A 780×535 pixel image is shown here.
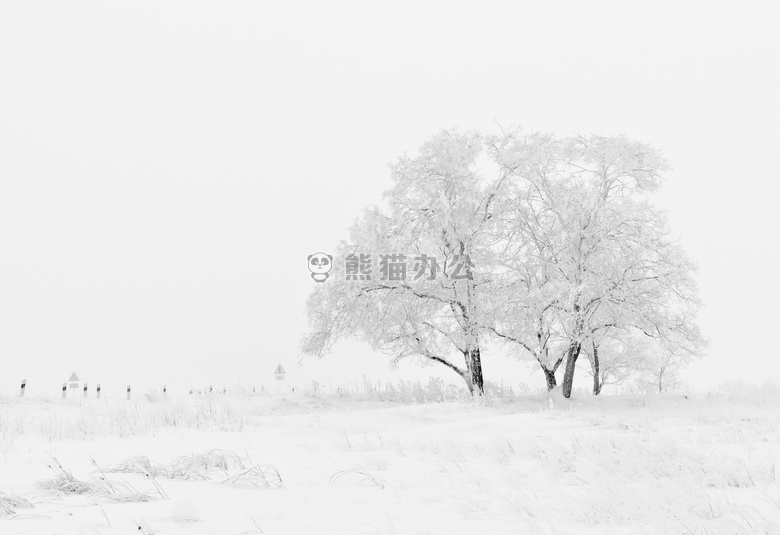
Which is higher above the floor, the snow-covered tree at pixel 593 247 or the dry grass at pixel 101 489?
the snow-covered tree at pixel 593 247

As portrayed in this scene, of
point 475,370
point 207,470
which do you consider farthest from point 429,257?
point 207,470

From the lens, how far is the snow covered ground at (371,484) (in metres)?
3.94

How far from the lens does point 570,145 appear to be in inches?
826

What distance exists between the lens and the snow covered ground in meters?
3.94

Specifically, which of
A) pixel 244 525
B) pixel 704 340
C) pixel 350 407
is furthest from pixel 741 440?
pixel 350 407

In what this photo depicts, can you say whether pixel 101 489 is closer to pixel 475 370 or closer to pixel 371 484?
pixel 371 484

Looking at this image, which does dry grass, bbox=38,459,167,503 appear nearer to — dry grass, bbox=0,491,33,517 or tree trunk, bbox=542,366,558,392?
dry grass, bbox=0,491,33,517

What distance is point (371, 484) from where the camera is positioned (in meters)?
5.59

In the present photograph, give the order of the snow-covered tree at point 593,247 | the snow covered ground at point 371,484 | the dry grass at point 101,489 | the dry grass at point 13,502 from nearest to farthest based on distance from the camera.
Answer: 1. the snow covered ground at point 371,484
2. the dry grass at point 13,502
3. the dry grass at point 101,489
4. the snow-covered tree at point 593,247

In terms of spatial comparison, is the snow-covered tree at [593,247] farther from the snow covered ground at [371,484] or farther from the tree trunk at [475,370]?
the snow covered ground at [371,484]

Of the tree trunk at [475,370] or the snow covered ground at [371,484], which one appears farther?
the tree trunk at [475,370]

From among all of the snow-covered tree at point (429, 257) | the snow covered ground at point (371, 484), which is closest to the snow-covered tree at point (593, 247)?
the snow-covered tree at point (429, 257)

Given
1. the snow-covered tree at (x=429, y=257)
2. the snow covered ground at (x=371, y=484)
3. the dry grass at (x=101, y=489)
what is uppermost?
the snow-covered tree at (x=429, y=257)

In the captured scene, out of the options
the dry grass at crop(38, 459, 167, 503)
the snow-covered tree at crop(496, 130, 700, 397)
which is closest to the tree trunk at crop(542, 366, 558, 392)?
the snow-covered tree at crop(496, 130, 700, 397)
